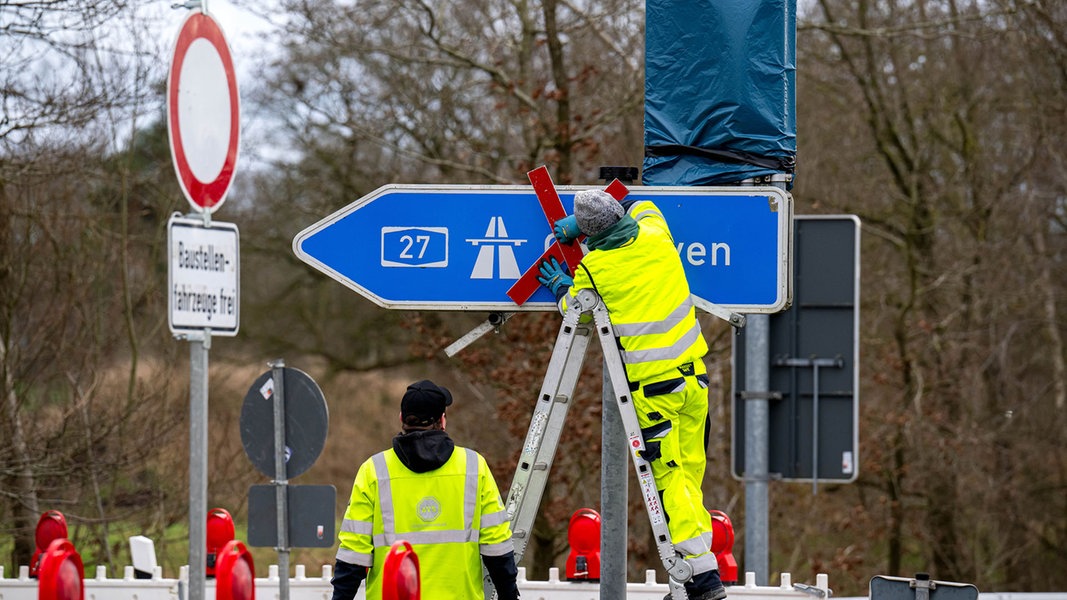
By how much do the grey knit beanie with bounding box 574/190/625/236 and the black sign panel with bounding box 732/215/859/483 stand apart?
13.5 feet

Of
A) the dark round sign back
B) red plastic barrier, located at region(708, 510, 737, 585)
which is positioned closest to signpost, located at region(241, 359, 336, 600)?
the dark round sign back

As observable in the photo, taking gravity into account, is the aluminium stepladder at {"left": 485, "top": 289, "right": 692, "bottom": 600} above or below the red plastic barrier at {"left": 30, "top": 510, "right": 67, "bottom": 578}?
above

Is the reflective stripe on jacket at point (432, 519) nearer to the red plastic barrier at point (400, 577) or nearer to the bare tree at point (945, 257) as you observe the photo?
the red plastic barrier at point (400, 577)

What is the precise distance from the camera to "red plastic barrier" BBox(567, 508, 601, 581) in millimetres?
7465

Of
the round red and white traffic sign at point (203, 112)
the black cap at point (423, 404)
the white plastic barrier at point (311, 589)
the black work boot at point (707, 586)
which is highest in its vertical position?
the round red and white traffic sign at point (203, 112)

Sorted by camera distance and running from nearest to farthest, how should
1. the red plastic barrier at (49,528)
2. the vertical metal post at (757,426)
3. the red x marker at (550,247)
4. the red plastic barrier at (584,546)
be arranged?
the red x marker at (550,247), the red plastic barrier at (49,528), the red plastic barrier at (584,546), the vertical metal post at (757,426)

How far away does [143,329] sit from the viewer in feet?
51.6

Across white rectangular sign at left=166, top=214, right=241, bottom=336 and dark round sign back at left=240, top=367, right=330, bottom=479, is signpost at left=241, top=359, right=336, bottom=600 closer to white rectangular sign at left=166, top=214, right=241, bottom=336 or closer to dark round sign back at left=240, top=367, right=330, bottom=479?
dark round sign back at left=240, top=367, right=330, bottom=479

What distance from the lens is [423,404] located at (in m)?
5.07

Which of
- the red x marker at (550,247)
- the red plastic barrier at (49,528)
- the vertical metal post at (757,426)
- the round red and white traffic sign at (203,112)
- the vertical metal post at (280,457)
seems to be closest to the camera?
the round red and white traffic sign at (203,112)

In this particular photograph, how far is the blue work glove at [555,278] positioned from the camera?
4.90 metres

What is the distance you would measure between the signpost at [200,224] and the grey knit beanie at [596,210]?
3.62 feet

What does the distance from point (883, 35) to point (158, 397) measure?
26.9ft

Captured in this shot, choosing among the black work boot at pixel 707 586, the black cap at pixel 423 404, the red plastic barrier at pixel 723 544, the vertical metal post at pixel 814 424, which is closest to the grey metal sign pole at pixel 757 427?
the vertical metal post at pixel 814 424
